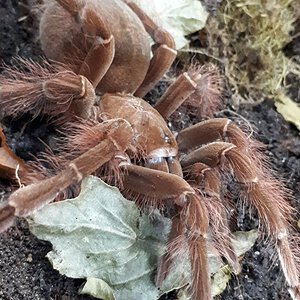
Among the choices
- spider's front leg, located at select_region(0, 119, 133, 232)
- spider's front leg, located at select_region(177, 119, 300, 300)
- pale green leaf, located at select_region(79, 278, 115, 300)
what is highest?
spider's front leg, located at select_region(177, 119, 300, 300)

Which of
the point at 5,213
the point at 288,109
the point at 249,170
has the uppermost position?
the point at 249,170

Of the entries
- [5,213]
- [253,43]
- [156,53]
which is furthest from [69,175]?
[253,43]

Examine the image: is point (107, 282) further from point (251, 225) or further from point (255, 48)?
point (255, 48)

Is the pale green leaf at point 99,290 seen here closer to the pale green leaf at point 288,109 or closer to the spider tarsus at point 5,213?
the spider tarsus at point 5,213

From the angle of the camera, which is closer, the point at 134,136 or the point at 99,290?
the point at 99,290

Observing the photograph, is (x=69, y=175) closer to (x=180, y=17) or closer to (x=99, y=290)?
(x=99, y=290)

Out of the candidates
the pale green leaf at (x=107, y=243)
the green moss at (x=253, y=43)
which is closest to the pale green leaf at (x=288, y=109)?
the green moss at (x=253, y=43)

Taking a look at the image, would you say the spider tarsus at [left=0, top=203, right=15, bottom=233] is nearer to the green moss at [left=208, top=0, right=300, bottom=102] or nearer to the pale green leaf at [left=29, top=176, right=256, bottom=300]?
the pale green leaf at [left=29, top=176, right=256, bottom=300]

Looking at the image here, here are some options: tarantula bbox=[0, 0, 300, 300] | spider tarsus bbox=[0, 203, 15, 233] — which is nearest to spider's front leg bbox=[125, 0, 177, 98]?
tarantula bbox=[0, 0, 300, 300]
